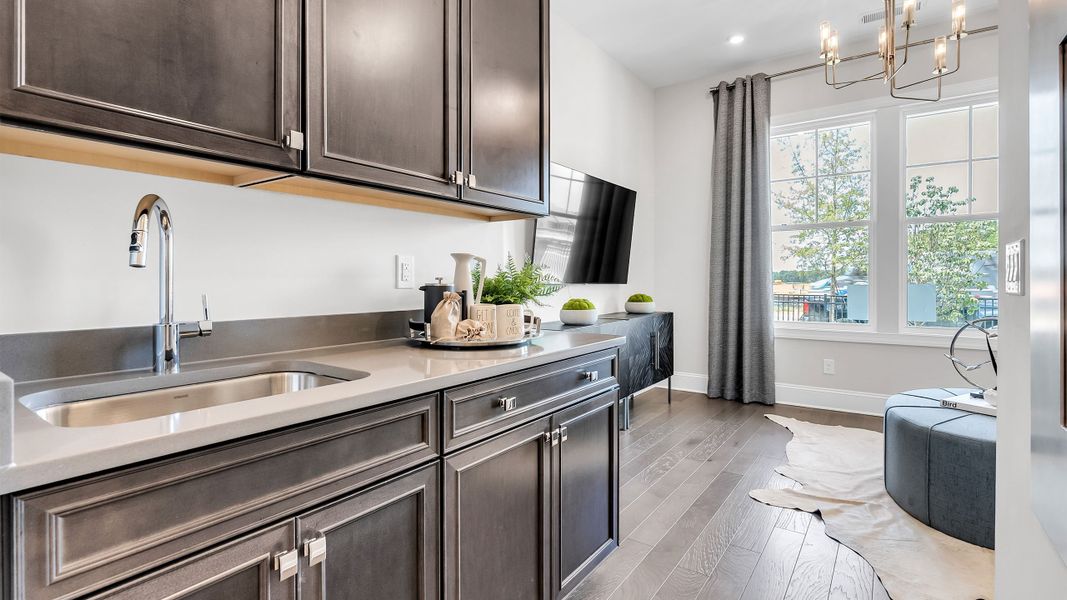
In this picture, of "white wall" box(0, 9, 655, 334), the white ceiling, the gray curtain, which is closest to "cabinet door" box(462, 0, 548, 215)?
"white wall" box(0, 9, 655, 334)

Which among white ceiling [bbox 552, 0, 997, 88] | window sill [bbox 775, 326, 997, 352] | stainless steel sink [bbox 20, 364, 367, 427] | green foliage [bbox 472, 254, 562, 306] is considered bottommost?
window sill [bbox 775, 326, 997, 352]

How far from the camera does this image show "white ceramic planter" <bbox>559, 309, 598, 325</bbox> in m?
3.43

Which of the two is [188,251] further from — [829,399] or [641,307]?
[829,399]

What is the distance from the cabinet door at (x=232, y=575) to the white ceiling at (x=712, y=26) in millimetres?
3662

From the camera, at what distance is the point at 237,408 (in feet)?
3.01

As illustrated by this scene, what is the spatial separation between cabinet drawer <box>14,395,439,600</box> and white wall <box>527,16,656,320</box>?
253 cm

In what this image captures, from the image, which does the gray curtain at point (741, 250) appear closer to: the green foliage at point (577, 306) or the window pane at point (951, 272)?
the window pane at point (951, 272)

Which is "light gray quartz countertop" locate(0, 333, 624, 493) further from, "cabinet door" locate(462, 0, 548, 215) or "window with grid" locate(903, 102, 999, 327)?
"window with grid" locate(903, 102, 999, 327)

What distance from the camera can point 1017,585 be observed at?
945mm

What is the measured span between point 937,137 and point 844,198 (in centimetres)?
73

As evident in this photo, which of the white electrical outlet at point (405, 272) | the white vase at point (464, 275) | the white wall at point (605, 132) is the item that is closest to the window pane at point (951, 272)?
the white wall at point (605, 132)

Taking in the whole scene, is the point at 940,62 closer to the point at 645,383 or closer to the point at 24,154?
the point at 645,383

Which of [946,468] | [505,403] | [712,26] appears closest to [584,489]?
[505,403]

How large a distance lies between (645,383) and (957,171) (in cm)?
283
